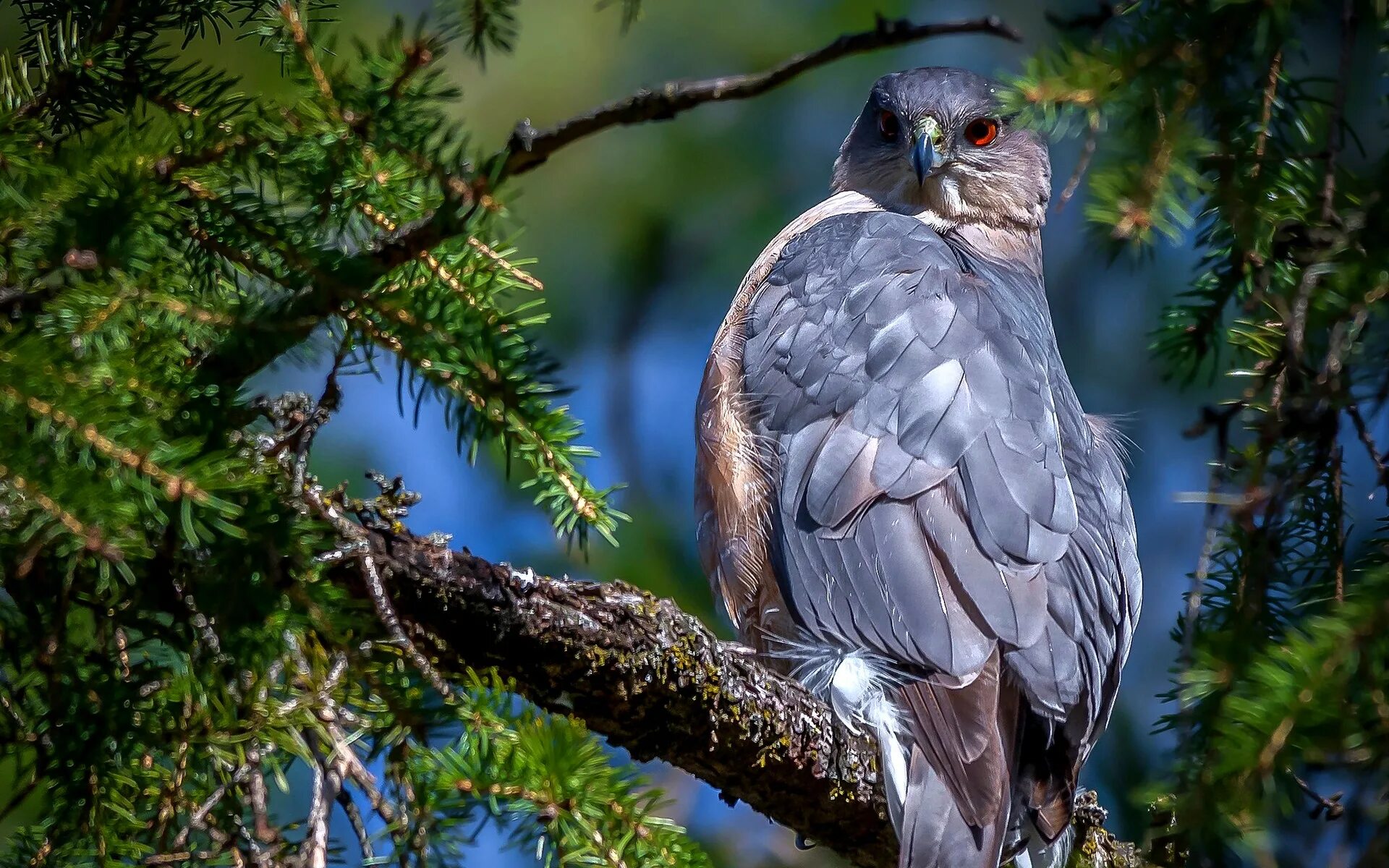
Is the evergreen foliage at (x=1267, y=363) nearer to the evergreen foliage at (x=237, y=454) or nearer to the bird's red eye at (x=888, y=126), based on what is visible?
the evergreen foliage at (x=237, y=454)

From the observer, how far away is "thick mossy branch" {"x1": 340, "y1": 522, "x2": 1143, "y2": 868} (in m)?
2.28

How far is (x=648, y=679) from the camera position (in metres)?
2.55

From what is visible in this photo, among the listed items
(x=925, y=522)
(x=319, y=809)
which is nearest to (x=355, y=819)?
(x=319, y=809)

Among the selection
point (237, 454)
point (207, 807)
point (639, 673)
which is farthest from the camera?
point (639, 673)

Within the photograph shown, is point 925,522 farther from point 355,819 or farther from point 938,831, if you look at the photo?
point 355,819

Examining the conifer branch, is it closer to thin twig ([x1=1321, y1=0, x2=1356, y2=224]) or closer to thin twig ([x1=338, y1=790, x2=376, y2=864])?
thin twig ([x1=338, y1=790, x2=376, y2=864])

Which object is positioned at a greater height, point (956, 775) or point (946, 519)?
point (946, 519)

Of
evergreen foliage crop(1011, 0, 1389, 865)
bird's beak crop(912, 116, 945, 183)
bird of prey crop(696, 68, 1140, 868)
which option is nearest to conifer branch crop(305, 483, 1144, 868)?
bird of prey crop(696, 68, 1140, 868)

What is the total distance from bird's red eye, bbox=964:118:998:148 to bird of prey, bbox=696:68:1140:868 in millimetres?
798

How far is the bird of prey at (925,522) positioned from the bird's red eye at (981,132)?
80 cm

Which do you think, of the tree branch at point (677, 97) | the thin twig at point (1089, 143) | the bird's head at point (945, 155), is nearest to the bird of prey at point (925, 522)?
the bird's head at point (945, 155)

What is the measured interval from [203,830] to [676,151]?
691 cm

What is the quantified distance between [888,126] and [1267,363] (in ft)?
10.9

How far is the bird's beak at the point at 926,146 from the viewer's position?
5.01 m
